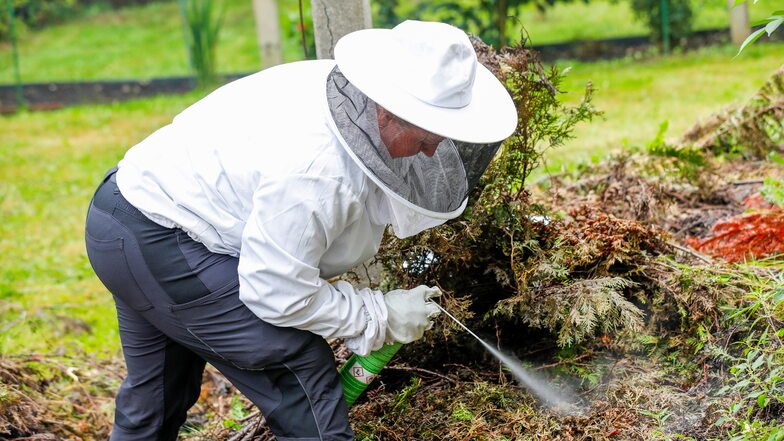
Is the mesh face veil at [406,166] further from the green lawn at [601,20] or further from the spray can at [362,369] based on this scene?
the green lawn at [601,20]

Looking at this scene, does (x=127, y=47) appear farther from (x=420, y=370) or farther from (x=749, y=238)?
(x=749, y=238)

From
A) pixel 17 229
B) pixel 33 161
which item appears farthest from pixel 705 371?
pixel 33 161

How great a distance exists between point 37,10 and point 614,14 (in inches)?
482

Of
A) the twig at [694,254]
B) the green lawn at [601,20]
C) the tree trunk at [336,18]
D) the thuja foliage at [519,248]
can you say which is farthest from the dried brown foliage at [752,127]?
the green lawn at [601,20]

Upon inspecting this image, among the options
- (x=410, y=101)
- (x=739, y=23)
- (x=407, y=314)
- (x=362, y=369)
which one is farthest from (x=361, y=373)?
(x=739, y=23)

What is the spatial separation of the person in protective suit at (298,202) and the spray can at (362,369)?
12cm

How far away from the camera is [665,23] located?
11062 millimetres

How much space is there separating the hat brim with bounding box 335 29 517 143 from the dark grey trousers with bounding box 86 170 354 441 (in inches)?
28.3

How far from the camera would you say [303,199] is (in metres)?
2.09

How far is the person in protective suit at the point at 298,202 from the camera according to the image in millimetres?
2119

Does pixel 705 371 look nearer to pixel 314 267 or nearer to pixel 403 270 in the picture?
pixel 403 270

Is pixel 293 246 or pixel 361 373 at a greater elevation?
pixel 293 246

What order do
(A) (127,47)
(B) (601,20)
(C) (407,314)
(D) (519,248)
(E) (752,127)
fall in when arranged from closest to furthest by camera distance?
(C) (407,314) < (D) (519,248) < (E) (752,127) < (B) (601,20) < (A) (127,47)

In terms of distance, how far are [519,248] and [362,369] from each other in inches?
31.2
